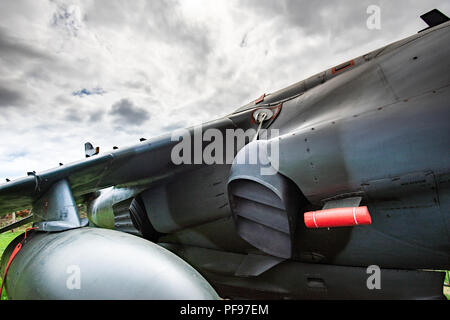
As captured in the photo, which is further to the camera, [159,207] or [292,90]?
[159,207]

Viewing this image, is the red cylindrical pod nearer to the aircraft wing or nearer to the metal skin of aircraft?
the metal skin of aircraft

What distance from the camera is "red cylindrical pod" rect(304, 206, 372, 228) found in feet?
6.28

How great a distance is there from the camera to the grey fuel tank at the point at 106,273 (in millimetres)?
1462

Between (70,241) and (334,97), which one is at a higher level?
(334,97)

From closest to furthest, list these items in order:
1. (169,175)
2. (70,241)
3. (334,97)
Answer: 1. (70,241)
2. (334,97)
3. (169,175)

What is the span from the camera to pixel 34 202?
12.0 ft

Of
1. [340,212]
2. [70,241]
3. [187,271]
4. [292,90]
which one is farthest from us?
[292,90]

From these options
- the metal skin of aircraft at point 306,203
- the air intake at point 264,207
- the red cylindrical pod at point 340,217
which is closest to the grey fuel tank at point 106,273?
the metal skin of aircraft at point 306,203

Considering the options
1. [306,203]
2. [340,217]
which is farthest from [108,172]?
[340,217]

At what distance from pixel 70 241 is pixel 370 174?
2666 mm

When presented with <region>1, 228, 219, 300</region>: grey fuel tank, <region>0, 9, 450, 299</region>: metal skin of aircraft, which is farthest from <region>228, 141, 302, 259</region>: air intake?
<region>1, 228, 219, 300</region>: grey fuel tank

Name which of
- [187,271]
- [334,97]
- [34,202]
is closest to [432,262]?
[334,97]
